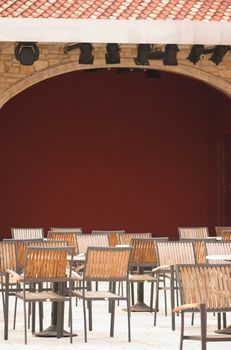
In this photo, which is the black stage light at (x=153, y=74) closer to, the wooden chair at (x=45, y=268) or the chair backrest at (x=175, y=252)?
the chair backrest at (x=175, y=252)

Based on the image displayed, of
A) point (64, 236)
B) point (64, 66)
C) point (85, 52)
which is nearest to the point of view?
point (64, 236)

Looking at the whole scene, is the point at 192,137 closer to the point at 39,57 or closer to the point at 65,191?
the point at 65,191

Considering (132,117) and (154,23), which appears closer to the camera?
(154,23)

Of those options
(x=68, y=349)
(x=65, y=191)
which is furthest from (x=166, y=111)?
(x=68, y=349)

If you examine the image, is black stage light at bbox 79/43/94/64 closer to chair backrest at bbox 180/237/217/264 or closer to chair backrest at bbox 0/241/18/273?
chair backrest at bbox 180/237/217/264

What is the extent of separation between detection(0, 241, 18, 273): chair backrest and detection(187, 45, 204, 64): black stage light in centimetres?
1027

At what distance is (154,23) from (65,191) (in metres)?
6.64

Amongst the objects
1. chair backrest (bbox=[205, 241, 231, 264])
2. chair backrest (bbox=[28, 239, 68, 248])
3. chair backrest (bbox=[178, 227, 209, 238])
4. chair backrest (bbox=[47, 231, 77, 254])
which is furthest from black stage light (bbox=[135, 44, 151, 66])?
chair backrest (bbox=[28, 239, 68, 248])

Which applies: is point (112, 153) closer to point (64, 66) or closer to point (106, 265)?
point (64, 66)

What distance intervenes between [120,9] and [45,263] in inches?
469

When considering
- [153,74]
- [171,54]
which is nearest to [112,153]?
[153,74]

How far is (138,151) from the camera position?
26578 millimetres

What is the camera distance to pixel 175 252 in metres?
12.2

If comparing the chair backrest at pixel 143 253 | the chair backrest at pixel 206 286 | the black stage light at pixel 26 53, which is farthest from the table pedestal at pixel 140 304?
the black stage light at pixel 26 53
